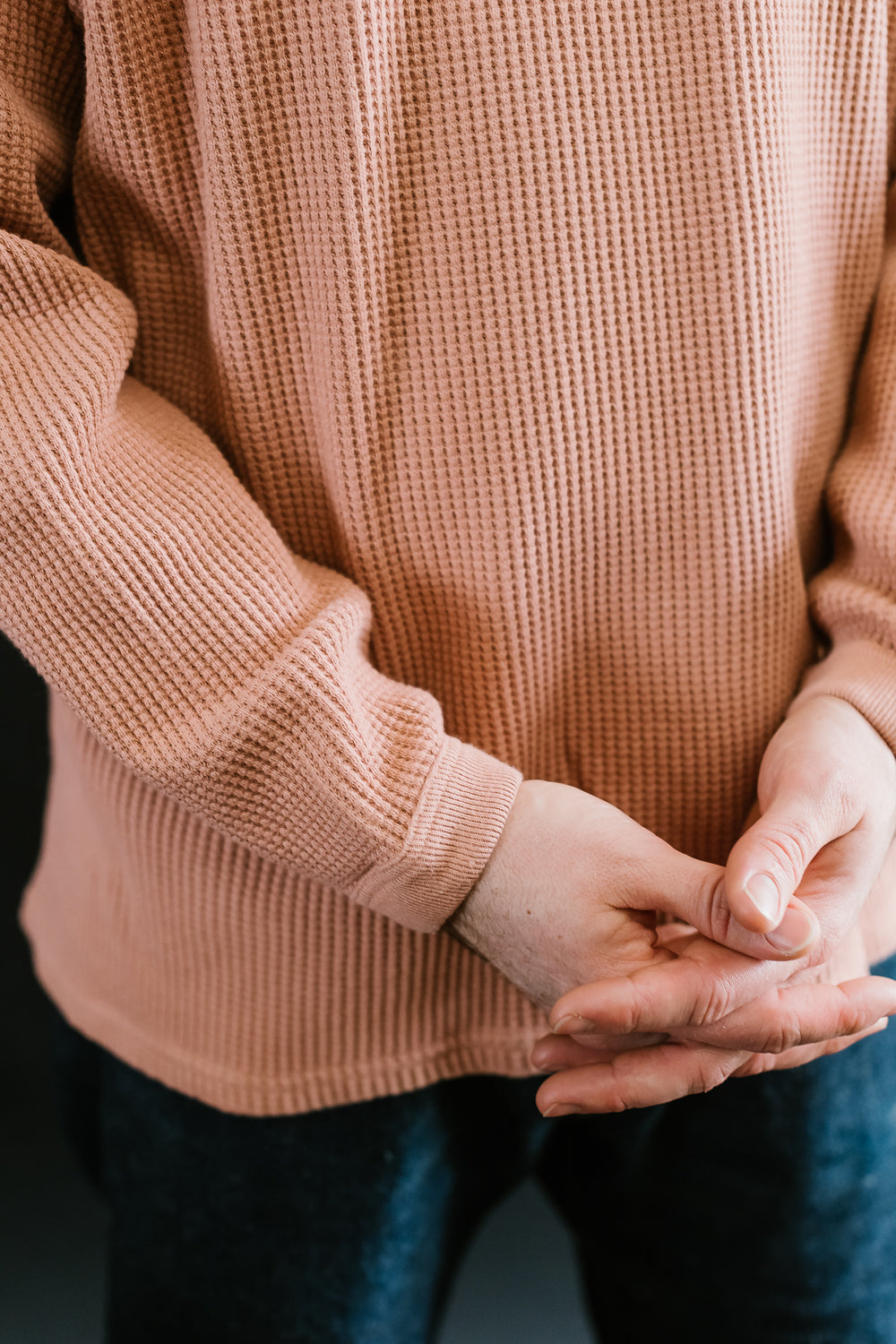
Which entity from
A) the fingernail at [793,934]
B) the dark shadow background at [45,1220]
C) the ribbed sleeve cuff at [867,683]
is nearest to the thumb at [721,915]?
the fingernail at [793,934]

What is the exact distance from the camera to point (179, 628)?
47 cm

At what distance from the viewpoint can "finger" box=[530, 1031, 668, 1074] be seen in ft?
1.59

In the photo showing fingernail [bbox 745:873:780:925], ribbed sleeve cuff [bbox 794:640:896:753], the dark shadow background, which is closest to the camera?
fingernail [bbox 745:873:780:925]

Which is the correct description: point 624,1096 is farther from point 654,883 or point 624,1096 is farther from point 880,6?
point 880,6

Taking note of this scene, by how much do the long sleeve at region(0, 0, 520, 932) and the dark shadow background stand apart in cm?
57

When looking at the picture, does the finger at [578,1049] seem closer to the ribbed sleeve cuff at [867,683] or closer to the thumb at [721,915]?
the thumb at [721,915]

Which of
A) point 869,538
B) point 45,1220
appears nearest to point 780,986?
point 869,538

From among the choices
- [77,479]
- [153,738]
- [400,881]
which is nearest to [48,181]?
[77,479]

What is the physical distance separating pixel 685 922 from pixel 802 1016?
72 millimetres

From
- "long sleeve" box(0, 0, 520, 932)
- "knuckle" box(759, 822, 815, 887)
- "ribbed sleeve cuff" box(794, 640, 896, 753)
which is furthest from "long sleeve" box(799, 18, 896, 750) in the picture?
"long sleeve" box(0, 0, 520, 932)

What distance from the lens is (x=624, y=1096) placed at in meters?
0.48

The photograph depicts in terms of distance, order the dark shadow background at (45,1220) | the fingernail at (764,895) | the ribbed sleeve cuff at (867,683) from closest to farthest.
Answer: the fingernail at (764,895), the ribbed sleeve cuff at (867,683), the dark shadow background at (45,1220)

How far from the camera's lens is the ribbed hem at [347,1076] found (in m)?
0.59

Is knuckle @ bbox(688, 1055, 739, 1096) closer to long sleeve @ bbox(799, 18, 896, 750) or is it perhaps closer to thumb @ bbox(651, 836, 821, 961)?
thumb @ bbox(651, 836, 821, 961)
